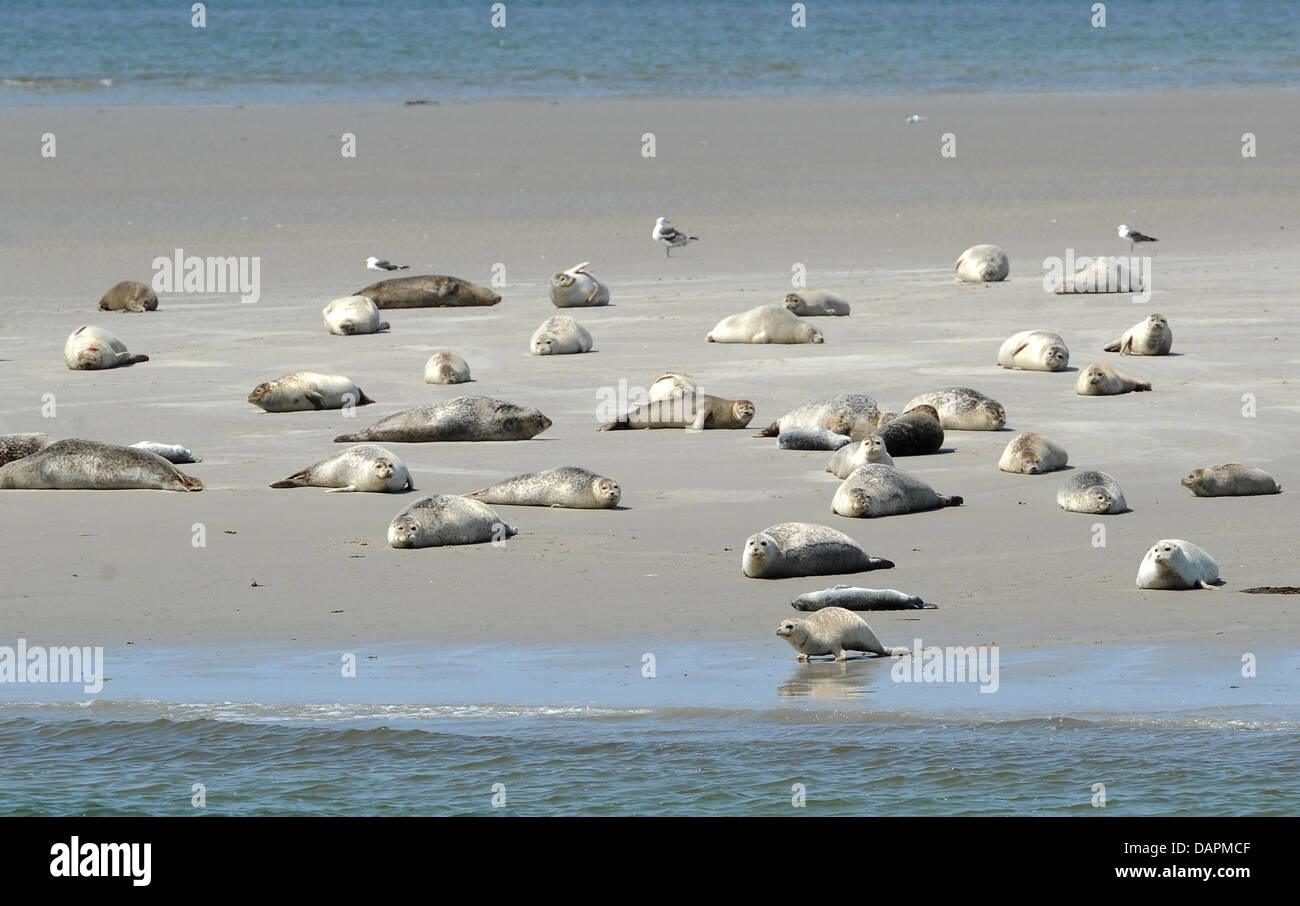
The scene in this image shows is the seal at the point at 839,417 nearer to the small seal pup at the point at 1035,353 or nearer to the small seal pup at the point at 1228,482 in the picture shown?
the small seal pup at the point at 1228,482

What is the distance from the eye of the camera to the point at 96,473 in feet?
28.1

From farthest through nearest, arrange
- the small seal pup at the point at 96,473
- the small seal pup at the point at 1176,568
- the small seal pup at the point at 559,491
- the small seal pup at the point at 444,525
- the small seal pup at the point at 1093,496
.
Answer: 1. the small seal pup at the point at 96,473
2. the small seal pup at the point at 559,491
3. the small seal pup at the point at 1093,496
4. the small seal pup at the point at 444,525
5. the small seal pup at the point at 1176,568

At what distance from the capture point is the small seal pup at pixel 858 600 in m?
6.36

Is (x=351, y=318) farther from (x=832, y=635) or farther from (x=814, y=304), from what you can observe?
(x=832, y=635)

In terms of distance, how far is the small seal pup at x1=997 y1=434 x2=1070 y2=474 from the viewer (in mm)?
8609

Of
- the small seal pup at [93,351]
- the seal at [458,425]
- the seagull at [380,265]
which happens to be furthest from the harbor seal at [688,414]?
the seagull at [380,265]

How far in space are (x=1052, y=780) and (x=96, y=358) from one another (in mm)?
8501

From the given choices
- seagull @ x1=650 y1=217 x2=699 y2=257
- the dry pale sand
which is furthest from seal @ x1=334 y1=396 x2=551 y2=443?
seagull @ x1=650 y1=217 x2=699 y2=257

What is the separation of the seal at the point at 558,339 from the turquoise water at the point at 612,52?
77.6ft

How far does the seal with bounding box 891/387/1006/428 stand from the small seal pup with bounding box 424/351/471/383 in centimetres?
291

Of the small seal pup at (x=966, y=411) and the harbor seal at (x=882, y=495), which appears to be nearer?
the harbor seal at (x=882, y=495)

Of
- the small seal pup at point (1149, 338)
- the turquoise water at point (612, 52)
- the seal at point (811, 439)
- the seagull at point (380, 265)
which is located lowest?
the seal at point (811, 439)

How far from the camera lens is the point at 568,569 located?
7133mm
